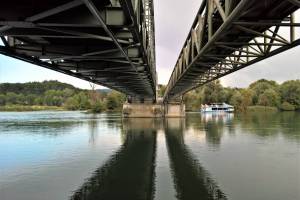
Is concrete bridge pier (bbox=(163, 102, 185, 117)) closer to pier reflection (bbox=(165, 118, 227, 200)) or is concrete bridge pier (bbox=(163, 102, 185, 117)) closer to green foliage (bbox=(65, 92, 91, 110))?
pier reflection (bbox=(165, 118, 227, 200))

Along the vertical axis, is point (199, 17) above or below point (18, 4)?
above

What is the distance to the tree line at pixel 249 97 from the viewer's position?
147m

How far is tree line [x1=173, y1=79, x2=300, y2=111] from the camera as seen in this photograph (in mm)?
146875

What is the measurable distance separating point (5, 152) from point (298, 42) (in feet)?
78.4

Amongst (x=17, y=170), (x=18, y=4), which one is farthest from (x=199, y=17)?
(x=17, y=170)

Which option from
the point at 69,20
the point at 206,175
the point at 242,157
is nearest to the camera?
the point at 69,20

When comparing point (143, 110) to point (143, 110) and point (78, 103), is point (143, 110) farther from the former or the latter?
point (78, 103)

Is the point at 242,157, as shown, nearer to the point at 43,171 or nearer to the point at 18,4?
the point at 43,171

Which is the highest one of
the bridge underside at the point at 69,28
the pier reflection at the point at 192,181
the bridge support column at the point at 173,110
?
the bridge underside at the point at 69,28

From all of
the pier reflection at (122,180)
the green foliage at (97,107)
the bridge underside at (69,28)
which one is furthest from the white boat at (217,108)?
the bridge underside at (69,28)

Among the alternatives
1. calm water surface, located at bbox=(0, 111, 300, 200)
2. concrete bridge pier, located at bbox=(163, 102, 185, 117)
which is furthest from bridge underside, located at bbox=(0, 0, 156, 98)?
concrete bridge pier, located at bbox=(163, 102, 185, 117)

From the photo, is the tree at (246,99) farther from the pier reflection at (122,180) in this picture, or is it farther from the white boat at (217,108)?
the pier reflection at (122,180)

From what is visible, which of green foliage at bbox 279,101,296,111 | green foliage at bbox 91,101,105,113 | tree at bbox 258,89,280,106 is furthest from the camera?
tree at bbox 258,89,280,106

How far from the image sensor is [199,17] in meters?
14.6
